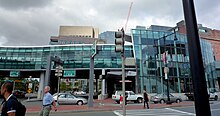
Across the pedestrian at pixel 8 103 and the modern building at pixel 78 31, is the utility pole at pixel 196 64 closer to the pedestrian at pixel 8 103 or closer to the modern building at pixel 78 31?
the pedestrian at pixel 8 103

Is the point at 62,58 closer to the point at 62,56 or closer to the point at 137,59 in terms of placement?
the point at 62,56

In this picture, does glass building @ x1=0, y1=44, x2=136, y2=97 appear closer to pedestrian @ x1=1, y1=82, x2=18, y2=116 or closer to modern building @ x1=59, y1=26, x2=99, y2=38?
pedestrian @ x1=1, y1=82, x2=18, y2=116

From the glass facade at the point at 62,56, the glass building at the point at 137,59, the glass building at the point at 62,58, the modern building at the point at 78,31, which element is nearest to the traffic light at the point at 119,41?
the glass building at the point at 137,59

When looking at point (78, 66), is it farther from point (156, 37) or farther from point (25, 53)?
point (156, 37)

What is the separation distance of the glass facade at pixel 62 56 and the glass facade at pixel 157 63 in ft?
12.2

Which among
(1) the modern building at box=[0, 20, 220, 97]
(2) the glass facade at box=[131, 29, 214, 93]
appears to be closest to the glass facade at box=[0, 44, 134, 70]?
(1) the modern building at box=[0, 20, 220, 97]

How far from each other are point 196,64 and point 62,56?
4179cm

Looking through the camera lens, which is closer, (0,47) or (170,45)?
(170,45)

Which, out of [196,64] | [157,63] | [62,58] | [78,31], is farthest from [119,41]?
[78,31]

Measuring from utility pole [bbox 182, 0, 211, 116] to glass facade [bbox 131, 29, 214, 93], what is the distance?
34042 millimetres

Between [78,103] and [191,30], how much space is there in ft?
75.7

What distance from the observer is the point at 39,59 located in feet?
139

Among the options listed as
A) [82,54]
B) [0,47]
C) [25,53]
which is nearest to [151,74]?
[82,54]

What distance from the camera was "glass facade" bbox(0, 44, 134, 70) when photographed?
41156mm
